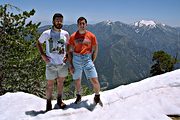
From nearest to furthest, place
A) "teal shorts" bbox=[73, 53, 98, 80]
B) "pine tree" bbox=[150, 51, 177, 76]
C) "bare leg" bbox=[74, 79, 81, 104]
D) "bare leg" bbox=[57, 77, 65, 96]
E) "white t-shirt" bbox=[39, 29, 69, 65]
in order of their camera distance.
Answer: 1. "white t-shirt" bbox=[39, 29, 69, 65]
2. "teal shorts" bbox=[73, 53, 98, 80]
3. "bare leg" bbox=[57, 77, 65, 96]
4. "bare leg" bbox=[74, 79, 81, 104]
5. "pine tree" bbox=[150, 51, 177, 76]

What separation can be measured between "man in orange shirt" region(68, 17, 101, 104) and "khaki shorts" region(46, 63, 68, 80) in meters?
0.27

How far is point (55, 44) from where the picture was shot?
8.91 metres

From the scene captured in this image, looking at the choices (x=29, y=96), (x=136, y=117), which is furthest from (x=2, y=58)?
(x=136, y=117)

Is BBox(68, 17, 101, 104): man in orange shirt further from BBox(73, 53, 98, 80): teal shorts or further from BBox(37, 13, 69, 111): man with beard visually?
BBox(37, 13, 69, 111): man with beard

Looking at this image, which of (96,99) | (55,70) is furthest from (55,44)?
(96,99)

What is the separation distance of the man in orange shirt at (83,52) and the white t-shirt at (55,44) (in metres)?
0.29

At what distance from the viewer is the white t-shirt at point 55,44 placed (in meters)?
8.88

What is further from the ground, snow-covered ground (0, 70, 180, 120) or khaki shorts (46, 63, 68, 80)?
khaki shorts (46, 63, 68, 80)

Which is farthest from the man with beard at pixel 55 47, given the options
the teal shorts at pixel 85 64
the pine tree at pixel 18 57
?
the pine tree at pixel 18 57

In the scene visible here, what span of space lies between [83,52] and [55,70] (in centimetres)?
90

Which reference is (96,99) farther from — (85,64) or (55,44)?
(55,44)

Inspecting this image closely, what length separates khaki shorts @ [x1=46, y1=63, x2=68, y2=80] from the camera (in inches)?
357

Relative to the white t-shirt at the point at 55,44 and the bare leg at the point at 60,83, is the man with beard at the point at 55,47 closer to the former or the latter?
the white t-shirt at the point at 55,44

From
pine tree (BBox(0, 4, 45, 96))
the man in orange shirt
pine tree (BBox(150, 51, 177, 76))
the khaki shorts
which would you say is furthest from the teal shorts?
pine tree (BBox(150, 51, 177, 76))
